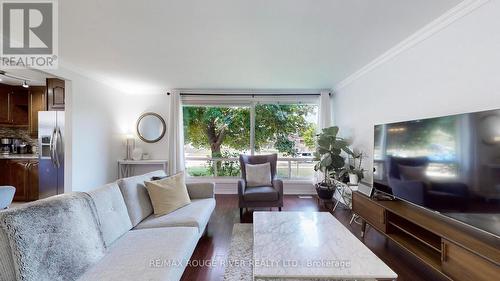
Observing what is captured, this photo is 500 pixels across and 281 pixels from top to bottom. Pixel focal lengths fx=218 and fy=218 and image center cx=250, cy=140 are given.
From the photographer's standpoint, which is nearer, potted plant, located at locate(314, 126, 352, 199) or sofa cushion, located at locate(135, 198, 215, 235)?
sofa cushion, located at locate(135, 198, 215, 235)

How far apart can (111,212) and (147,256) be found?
60cm

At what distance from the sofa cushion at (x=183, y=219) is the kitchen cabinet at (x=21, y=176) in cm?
334

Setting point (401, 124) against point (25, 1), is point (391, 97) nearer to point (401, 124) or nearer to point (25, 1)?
point (401, 124)

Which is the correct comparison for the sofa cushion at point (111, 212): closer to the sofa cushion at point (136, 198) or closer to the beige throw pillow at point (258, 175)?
the sofa cushion at point (136, 198)

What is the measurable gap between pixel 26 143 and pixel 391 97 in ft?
22.2

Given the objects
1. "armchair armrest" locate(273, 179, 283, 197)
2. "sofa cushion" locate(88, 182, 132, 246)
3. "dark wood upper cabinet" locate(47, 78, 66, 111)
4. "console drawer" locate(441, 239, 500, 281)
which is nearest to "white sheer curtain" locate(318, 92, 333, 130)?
"armchair armrest" locate(273, 179, 283, 197)

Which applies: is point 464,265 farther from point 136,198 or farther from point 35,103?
point 35,103

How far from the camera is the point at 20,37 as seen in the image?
7.50 feet

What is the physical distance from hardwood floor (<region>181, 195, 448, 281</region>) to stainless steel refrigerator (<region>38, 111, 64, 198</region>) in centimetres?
266

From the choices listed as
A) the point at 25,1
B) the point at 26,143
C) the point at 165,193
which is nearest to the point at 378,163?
the point at 165,193

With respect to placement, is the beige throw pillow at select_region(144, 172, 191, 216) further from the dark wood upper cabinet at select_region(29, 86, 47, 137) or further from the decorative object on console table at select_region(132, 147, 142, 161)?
the dark wood upper cabinet at select_region(29, 86, 47, 137)

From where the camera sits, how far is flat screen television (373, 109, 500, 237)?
1407 mm

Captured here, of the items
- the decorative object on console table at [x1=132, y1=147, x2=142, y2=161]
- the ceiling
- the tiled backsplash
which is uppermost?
the ceiling

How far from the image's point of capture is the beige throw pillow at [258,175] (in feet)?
12.3
